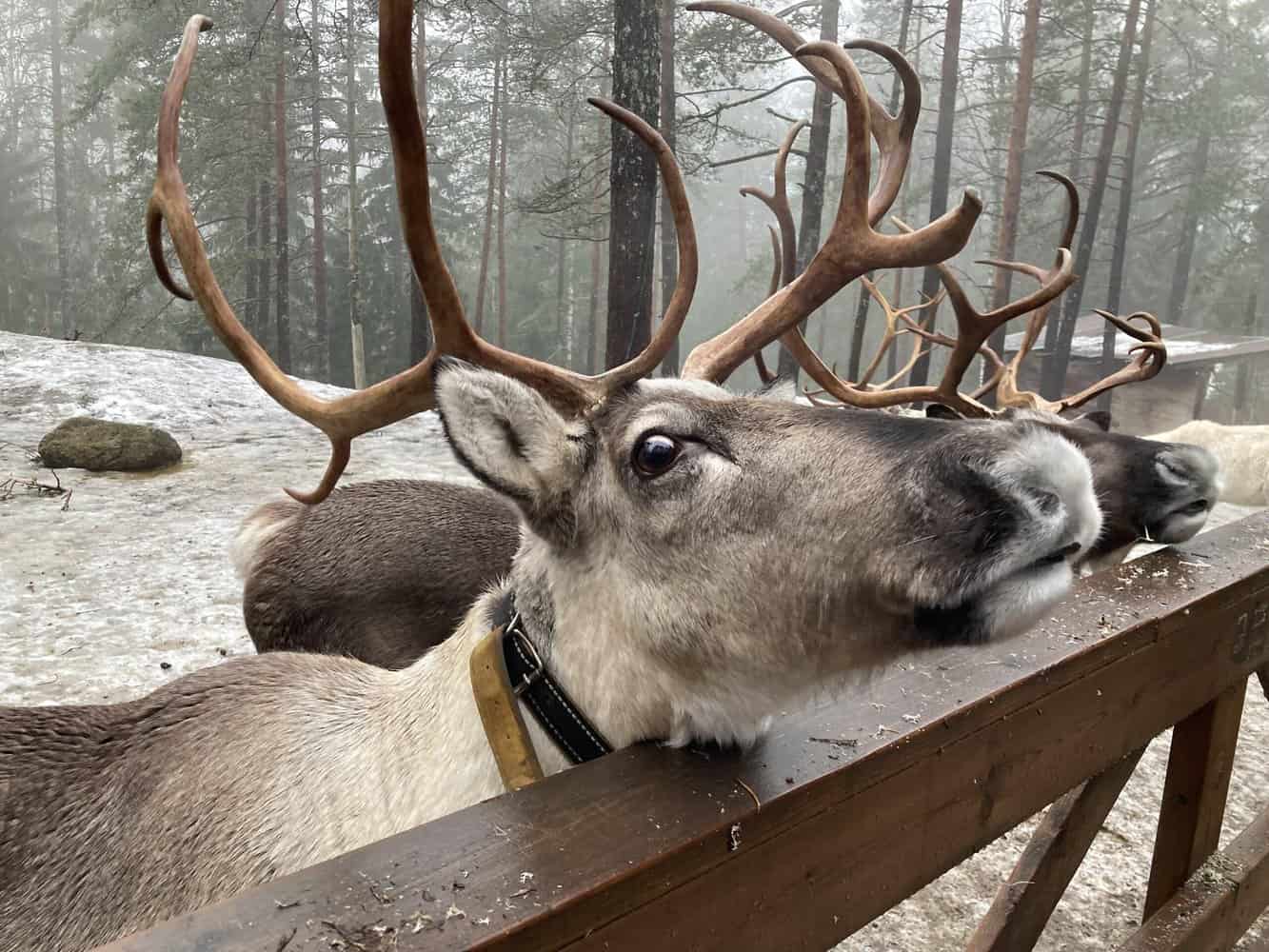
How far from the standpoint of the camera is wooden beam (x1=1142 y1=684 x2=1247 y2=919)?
7.61 ft

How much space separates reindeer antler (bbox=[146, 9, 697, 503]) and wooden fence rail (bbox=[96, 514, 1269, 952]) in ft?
2.52

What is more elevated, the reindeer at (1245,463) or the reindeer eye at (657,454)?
the reindeer eye at (657,454)

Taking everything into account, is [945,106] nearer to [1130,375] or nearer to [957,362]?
[1130,375]

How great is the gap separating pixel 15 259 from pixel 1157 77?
31802 millimetres

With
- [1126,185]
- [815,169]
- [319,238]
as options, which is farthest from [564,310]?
[1126,185]

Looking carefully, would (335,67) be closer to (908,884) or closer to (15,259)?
(15,259)

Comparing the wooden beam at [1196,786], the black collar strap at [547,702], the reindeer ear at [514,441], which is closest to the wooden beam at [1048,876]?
the wooden beam at [1196,786]

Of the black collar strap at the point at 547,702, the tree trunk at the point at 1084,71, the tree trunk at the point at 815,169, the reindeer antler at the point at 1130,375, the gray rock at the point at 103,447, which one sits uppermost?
the tree trunk at the point at 1084,71

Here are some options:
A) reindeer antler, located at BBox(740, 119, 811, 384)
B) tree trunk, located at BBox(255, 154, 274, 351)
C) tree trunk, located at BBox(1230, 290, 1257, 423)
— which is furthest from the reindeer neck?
tree trunk, located at BBox(1230, 290, 1257, 423)

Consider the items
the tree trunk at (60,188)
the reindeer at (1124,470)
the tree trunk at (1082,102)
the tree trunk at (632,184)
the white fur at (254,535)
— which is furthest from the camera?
the tree trunk at (60,188)

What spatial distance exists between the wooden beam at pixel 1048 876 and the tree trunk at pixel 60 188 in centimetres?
2937

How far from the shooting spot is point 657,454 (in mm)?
1502

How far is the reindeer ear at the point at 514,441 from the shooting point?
4.87ft

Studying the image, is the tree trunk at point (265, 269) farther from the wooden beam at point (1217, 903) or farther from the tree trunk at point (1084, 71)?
the wooden beam at point (1217, 903)
